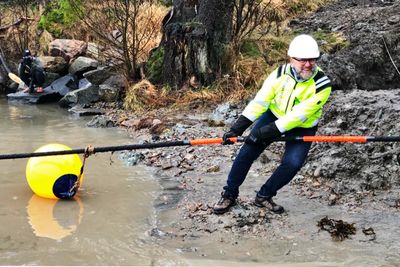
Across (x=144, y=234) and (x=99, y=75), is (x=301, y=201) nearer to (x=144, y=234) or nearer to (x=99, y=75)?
(x=144, y=234)

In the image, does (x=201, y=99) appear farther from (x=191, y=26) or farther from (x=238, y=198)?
(x=238, y=198)

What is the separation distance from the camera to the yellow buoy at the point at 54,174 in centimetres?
532

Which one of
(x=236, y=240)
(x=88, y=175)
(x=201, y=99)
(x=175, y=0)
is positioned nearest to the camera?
(x=236, y=240)

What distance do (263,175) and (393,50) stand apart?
435cm

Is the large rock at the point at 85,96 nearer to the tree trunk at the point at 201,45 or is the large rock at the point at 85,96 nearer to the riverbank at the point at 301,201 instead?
the tree trunk at the point at 201,45

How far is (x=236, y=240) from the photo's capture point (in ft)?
14.5

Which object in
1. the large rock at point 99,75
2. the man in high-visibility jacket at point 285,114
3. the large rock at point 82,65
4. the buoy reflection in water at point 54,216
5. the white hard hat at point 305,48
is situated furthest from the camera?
the large rock at point 82,65

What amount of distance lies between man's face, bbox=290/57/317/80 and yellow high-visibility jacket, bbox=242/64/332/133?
59 millimetres

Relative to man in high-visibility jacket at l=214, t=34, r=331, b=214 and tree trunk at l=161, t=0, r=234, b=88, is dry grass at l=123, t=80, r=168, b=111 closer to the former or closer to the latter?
tree trunk at l=161, t=0, r=234, b=88

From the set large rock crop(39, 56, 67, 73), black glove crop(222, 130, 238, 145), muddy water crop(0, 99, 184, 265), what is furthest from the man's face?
large rock crop(39, 56, 67, 73)

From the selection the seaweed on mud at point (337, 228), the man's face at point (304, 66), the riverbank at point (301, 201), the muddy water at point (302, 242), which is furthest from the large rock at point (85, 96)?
the seaweed on mud at point (337, 228)

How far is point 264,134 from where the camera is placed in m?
4.61

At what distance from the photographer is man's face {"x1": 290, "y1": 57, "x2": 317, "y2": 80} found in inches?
175

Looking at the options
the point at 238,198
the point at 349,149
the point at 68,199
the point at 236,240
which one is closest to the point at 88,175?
the point at 68,199
